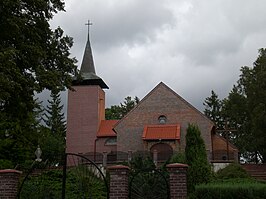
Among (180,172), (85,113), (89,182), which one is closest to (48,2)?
(89,182)

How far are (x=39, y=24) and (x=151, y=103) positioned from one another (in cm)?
2323

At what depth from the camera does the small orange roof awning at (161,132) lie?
3659 centimetres

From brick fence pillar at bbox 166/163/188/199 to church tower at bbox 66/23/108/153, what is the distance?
104ft

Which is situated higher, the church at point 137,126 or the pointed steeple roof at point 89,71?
the pointed steeple roof at point 89,71

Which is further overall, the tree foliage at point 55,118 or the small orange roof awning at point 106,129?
the tree foliage at point 55,118

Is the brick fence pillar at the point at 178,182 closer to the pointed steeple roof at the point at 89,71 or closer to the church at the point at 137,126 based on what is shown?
the church at the point at 137,126

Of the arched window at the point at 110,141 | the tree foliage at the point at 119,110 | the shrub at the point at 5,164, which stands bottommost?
the shrub at the point at 5,164

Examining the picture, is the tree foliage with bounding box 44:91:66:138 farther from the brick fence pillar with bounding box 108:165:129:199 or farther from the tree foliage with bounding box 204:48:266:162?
the brick fence pillar with bounding box 108:165:129:199

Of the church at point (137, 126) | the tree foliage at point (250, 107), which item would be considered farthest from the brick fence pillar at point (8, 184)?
the tree foliage at point (250, 107)

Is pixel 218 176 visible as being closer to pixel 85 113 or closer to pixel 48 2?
pixel 48 2

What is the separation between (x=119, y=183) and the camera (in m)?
10.7

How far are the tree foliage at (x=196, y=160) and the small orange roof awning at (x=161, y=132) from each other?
1389 centimetres

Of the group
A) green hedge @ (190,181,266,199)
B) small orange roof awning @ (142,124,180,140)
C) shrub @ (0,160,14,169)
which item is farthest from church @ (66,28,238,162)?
green hedge @ (190,181,266,199)

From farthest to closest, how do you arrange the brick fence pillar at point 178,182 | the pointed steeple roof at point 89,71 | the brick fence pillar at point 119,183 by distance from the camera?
the pointed steeple roof at point 89,71 < the brick fence pillar at point 119,183 < the brick fence pillar at point 178,182
